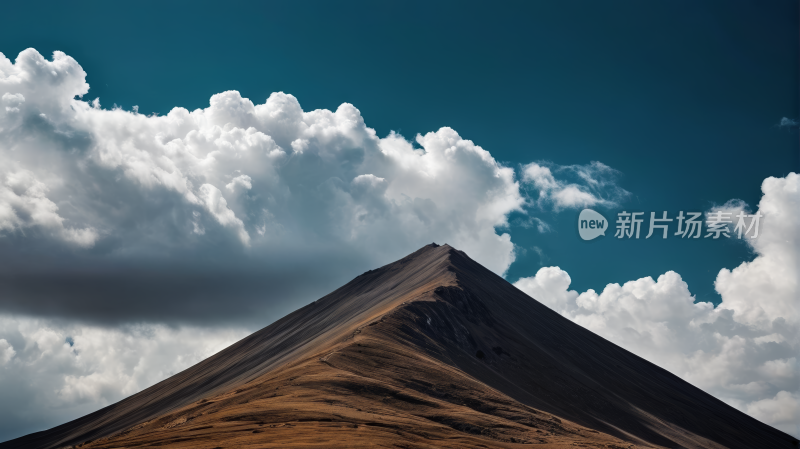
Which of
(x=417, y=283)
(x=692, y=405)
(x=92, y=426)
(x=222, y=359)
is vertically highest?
(x=417, y=283)

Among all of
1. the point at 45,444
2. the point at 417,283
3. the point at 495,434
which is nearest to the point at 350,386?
the point at 495,434

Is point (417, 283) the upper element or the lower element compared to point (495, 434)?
upper

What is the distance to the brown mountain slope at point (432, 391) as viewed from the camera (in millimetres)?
57500

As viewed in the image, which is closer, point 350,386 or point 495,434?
point 495,434

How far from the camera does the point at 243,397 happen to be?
69.7m

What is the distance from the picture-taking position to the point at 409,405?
225ft

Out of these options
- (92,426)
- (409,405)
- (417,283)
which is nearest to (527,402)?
(409,405)

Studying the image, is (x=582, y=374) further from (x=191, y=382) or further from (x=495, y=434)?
(x=191, y=382)

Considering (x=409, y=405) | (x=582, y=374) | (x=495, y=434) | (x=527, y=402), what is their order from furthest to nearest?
(x=582, y=374), (x=527, y=402), (x=409, y=405), (x=495, y=434)

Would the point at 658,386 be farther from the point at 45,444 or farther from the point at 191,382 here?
the point at 45,444

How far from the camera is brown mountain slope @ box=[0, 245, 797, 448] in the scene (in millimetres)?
57500

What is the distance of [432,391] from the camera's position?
249ft

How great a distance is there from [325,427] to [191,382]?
129 m

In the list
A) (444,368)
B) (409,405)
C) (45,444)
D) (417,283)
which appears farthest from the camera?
(45,444)
